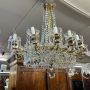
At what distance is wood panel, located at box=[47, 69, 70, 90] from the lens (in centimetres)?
398

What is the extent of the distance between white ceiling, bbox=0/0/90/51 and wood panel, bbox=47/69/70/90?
114 centimetres

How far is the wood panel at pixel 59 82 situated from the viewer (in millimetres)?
3977

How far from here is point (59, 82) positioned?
160 inches

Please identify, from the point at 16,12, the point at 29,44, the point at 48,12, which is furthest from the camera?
the point at 16,12

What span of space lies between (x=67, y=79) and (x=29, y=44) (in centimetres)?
237

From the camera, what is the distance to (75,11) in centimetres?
292

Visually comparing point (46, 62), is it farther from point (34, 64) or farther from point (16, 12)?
point (16, 12)

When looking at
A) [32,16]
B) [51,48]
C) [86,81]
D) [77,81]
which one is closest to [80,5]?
[32,16]

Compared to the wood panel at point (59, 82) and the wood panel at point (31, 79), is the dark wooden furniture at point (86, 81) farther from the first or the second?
the wood panel at point (31, 79)

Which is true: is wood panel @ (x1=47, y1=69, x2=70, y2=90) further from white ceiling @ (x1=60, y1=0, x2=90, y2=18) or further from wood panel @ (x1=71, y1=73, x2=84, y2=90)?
white ceiling @ (x1=60, y1=0, x2=90, y2=18)

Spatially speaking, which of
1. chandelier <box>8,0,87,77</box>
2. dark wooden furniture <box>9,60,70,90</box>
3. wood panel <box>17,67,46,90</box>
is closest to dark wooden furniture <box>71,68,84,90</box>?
dark wooden furniture <box>9,60,70,90</box>

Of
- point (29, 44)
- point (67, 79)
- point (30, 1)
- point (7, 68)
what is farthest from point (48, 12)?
point (7, 68)

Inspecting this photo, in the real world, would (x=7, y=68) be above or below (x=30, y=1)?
below

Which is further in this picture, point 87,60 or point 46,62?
point 87,60
